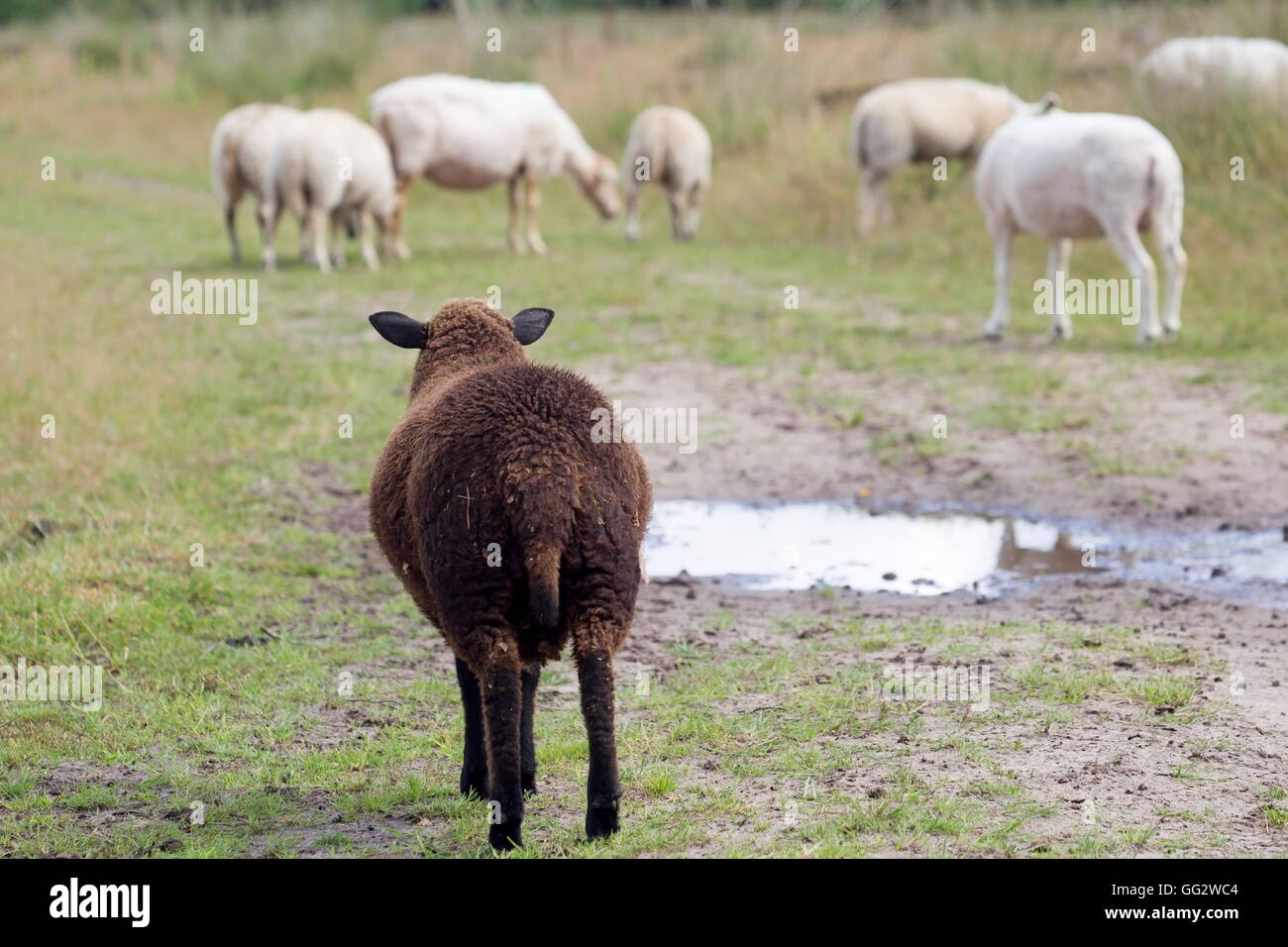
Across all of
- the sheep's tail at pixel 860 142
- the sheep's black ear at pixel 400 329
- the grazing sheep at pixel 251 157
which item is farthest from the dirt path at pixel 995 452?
the sheep's tail at pixel 860 142

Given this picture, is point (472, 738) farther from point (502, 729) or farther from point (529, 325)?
point (529, 325)

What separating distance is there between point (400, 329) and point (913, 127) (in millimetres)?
12240

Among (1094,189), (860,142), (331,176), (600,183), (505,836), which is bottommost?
(505,836)

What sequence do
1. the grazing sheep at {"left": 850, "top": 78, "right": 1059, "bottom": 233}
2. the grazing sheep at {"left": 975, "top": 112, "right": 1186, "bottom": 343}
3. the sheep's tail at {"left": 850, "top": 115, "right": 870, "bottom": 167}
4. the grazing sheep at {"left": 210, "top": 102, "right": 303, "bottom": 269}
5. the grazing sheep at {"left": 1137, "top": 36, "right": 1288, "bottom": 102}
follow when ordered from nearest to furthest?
1. the grazing sheep at {"left": 975, "top": 112, "right": 1186, "bottom": 343}
2. the grazing sheep at {"left": 1137, "top": 36, "right": 1288, "bottom": 102}
3. the grazing sheep at {"left": 210, "top": 102, "right": 303, "bottom": 269}
4. the grazing sheep at {"left": 850, "top": 78, "right": 1059, "bottom": 233}
5. the sheep's tail at {"left": 850, "top": 115, "right": 870, "bottom": 167}

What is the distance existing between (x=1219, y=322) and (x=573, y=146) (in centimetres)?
858

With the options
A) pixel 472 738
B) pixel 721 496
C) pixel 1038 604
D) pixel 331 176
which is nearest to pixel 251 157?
pixel 331 176

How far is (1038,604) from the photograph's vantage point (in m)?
5.98

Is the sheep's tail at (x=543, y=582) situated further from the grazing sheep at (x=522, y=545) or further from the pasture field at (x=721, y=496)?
the pasture field at (x=721, y=496)

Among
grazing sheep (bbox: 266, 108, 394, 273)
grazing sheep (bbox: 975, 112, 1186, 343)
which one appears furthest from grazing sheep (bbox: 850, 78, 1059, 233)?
grazing sheep (bbox: 266, 108, 394, 273)

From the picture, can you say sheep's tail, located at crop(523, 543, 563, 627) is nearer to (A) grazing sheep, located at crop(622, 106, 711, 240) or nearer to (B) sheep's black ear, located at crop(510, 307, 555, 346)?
(B) sheep's black ear, located at crop(510, 307, 555, 346)

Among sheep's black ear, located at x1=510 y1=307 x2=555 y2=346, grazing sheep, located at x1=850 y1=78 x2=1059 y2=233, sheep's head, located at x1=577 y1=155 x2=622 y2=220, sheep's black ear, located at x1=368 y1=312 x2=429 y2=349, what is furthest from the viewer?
sheep's head, located at x1=577 y1=155 x2=622 y2=220

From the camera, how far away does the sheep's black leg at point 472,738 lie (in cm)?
409

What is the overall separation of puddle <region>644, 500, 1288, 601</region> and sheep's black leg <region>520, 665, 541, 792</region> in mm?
2323

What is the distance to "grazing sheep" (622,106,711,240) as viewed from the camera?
54.6 feet
